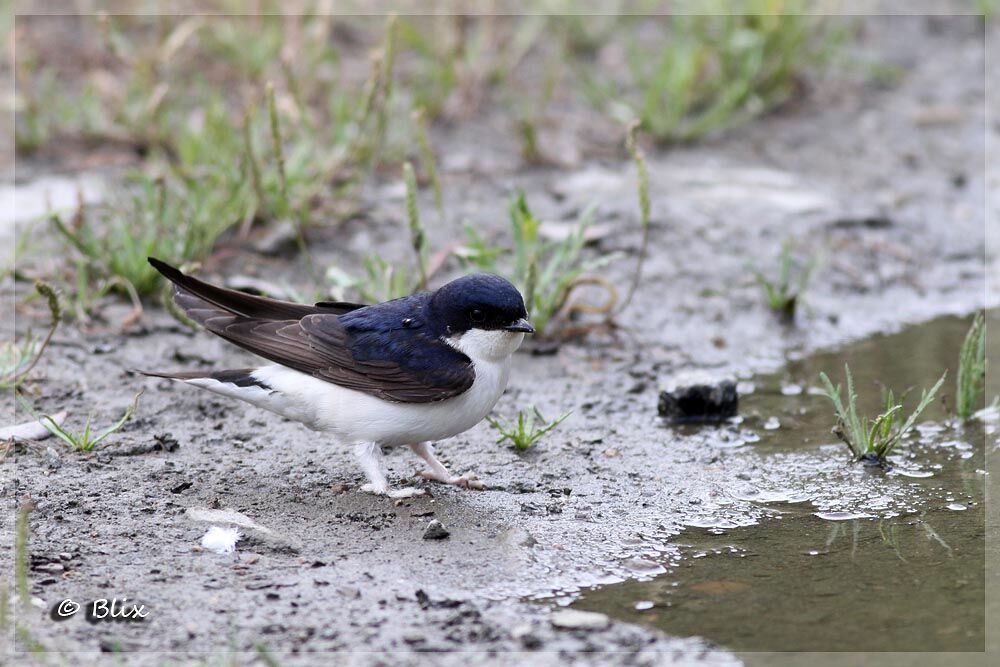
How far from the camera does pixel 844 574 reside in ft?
11.2

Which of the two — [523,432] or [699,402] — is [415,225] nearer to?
[523,432]

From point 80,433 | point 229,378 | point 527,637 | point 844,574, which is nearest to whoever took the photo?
point 527,637

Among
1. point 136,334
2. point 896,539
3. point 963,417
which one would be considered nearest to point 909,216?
point 963,417

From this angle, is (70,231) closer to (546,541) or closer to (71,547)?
(71,547)

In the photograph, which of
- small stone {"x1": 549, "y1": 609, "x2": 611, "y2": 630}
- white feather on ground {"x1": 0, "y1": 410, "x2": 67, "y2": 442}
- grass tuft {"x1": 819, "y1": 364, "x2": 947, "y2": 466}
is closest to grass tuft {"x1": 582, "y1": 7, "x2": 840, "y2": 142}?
grass tuft {"x1": 819, "y1": 364, "x2": 947, "y2": 466}

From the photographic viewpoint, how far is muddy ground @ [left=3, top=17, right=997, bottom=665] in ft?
10.4

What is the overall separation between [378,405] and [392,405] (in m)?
0.05

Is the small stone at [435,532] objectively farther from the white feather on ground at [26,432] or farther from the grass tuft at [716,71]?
the grass tuft at [716,71]

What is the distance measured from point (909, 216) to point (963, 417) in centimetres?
246

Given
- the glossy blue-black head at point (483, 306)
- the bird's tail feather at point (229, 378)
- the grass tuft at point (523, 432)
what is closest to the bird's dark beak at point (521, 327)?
the glossy blue-black head at point (483, 306)

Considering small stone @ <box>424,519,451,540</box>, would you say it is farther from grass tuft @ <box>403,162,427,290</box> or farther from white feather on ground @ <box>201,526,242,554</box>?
grass tuft @ <box>403,162,427,290</box>

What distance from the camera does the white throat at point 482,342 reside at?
4070 mm

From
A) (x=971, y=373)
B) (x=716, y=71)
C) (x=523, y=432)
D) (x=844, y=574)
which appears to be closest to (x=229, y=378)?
(x=523, y=432)
